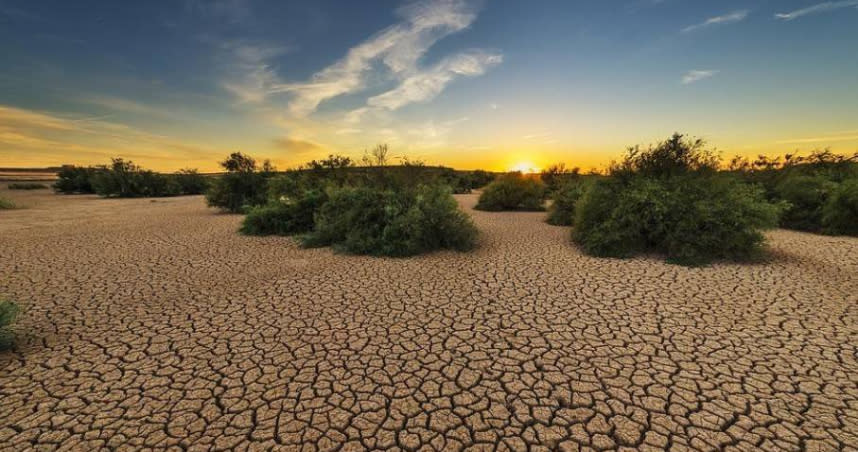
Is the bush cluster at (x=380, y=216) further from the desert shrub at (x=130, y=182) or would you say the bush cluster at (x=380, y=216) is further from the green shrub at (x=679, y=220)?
the desert shrub at (x=130, y=182)

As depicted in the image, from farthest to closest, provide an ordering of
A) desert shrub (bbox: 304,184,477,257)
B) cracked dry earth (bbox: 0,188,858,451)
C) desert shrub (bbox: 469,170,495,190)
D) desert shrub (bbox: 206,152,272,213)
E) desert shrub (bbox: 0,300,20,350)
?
desert shrub (bbox: 469,170,495,190), desert shrub (bbox: 206,152,272,213), desert shrub (bbox: 304,184,477,257), desert shrub (bbox: 0,300,20,350), cracked dry earth (bbox: 0,188,858,451)

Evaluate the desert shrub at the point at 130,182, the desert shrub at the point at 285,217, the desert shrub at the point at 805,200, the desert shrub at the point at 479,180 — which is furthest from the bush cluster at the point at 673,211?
Result: the desert shrub at the point at 130,182

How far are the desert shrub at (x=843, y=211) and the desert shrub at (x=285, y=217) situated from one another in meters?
16.0

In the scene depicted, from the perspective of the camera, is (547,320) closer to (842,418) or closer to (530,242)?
(842,418)

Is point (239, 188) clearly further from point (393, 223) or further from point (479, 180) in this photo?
point (479, 180)

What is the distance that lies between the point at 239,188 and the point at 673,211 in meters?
17.9

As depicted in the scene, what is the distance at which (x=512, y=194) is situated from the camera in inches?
664

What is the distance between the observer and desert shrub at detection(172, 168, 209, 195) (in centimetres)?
2923

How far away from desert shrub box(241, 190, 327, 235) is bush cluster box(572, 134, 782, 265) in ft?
28.0

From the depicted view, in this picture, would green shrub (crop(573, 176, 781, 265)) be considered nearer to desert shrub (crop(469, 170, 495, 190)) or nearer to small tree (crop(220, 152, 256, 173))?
small tree (crop(220, 152, 256, 173))

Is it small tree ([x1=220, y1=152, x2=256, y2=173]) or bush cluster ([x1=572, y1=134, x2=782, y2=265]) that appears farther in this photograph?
small tree ([x1=220, y1=152, x2=256, y2=173])

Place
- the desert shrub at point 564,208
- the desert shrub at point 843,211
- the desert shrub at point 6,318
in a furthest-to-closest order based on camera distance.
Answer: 1. the desert shrub at point 564,208
2. the desert shrub at point 843,211
3. the desert shrub at point 6,318

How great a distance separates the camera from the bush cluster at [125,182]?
24.9m

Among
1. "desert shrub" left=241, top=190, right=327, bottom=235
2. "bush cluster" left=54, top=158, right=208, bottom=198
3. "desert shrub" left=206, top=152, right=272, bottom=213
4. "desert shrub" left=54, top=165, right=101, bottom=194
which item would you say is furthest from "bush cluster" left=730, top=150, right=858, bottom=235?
"desert shrub" left=54, top=165, right=101, bottom=194
